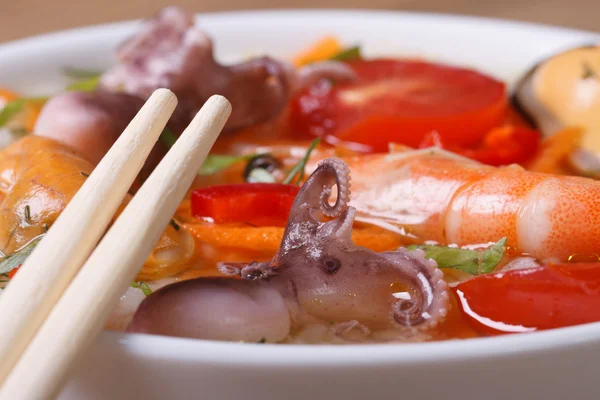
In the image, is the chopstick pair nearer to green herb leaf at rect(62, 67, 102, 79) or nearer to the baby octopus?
the baby octopus

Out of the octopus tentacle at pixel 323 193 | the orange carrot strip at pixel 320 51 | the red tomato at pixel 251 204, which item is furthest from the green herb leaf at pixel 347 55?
the octopus tentacle at pixel 323 193

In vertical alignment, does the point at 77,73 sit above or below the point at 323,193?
below

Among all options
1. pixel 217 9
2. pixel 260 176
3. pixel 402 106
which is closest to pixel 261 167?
pixel 260 176

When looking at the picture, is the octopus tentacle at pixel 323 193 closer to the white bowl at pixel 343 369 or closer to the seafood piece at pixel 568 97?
the white bowl at pixel 343 369

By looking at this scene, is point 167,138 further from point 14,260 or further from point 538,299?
point 538,299

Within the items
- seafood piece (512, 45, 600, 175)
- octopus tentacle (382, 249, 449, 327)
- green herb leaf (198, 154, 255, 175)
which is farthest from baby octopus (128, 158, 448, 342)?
seafood piece (512, 45, 600, 175)

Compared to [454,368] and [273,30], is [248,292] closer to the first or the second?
[454,368]
